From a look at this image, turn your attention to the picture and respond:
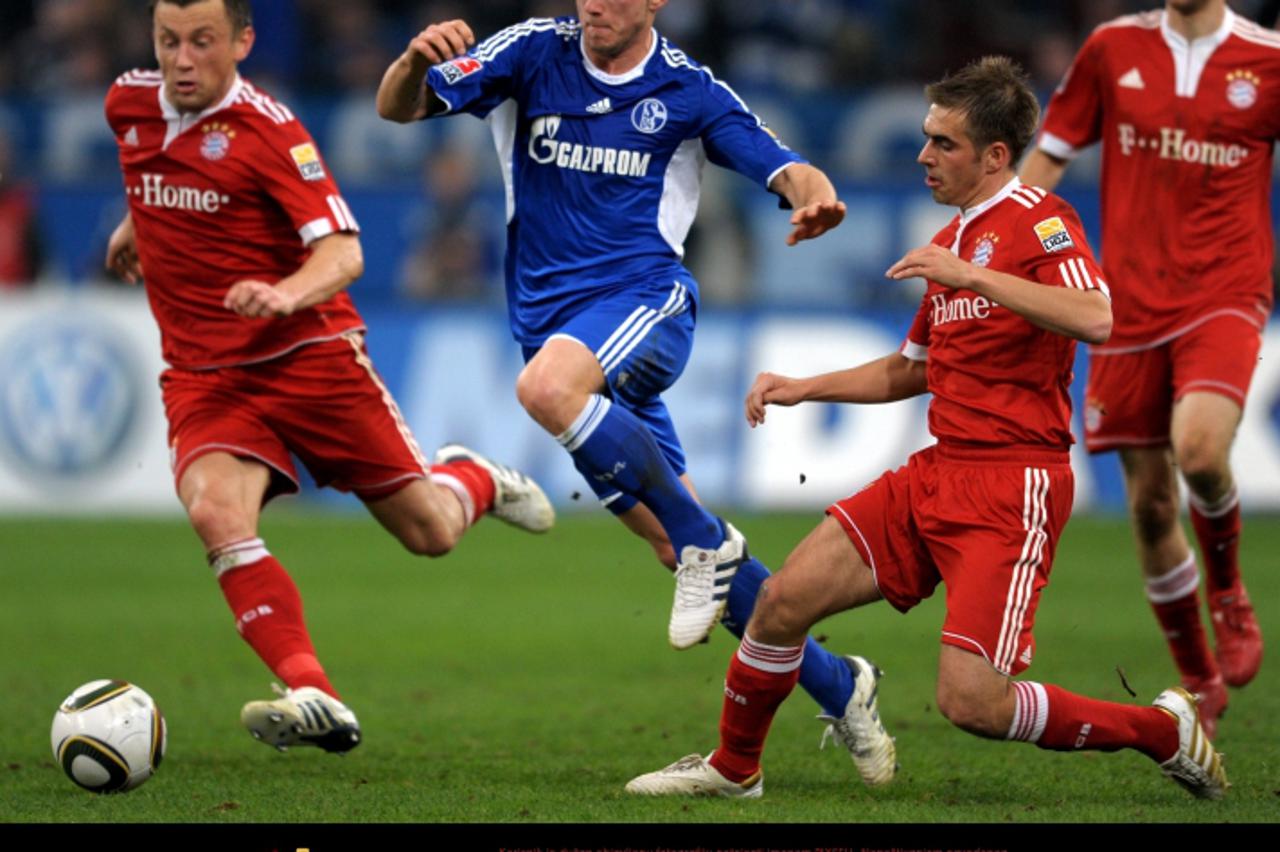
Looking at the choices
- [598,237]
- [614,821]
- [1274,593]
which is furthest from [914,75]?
[614,821]

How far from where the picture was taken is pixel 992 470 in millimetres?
5723

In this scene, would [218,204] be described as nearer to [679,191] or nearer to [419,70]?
[419,70]

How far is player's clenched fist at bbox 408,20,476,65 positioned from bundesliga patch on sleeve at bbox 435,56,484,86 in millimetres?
141

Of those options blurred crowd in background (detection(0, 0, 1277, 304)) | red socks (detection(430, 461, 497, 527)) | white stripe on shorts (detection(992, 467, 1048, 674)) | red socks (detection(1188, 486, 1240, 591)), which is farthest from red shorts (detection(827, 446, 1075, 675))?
blurred crowd in background (detection(0, 0, 1277, 304))

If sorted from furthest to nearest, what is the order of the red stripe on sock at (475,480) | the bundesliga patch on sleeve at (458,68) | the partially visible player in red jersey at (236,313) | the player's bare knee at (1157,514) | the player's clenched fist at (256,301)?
1. the red stripe on sock at (475,480)
2. the player's bare knee at (1157,514)
3. the partially visible player in red jersey at (236,313)
4. the bundesliga patch on sleeve at (458,68)
5. the player's clenched fist at (256,301)

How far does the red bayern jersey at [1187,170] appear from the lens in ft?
25.0

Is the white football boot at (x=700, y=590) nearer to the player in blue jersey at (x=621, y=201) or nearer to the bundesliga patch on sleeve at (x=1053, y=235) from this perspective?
the player in blue jersey at (x=621, y=201)

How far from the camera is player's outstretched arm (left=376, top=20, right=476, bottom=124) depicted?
20.7 ft

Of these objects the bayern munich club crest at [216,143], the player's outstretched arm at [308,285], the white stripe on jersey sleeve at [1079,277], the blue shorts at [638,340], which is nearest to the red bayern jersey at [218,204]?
the bayern munich club crest at [216,143]

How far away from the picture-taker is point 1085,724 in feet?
18.7

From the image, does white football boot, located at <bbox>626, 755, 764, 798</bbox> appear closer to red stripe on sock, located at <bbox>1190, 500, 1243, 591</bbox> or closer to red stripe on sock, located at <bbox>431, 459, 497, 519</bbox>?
red stripe on sock, located at <bbox>431, 459, 497, 519</bbox>

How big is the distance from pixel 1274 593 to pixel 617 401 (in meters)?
6.61

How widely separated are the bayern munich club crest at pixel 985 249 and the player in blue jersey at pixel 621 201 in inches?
28.1

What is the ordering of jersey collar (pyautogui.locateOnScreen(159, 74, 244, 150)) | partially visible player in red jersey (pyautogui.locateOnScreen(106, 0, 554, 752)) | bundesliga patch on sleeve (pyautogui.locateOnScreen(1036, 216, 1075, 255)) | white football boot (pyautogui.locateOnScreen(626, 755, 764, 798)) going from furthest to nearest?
jersey collar (pyautogui.locateOnScreen(159, 74, 244, 150)) < partially visible player in red jersey (pyautogui.locateOnScreen(106, 0, 554, 752)) < white football boot (pyautogui.locateOnScreen(626, 755, 764, 798)) < bundesliga patch on sleeve (pyautogui.locateOnScreen(1036, 216, 1075, 255))
